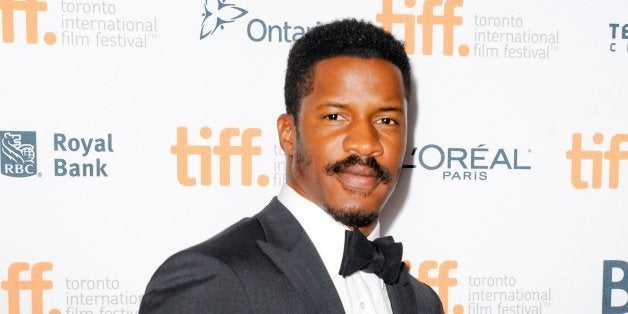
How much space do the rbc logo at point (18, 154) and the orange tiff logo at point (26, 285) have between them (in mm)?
312

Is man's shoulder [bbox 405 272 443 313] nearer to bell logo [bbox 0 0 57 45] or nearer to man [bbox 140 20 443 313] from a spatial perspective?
man [bbox 140 20 443 313]

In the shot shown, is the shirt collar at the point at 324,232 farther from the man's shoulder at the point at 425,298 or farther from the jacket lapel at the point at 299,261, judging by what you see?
the man's shoulder at the point at 425,298

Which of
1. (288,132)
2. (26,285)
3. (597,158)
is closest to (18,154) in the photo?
(26,285)

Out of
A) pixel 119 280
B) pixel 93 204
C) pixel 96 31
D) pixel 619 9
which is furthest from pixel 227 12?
pixel 619 9

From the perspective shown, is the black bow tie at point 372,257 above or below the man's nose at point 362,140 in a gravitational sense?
below

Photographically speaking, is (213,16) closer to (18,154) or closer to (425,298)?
(18,154)

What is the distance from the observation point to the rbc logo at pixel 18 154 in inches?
80.0

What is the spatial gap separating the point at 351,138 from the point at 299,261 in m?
0.30

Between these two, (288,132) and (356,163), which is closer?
(356,163)

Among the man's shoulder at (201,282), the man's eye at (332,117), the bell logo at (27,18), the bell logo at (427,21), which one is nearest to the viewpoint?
the man's shoulder at (201,282)

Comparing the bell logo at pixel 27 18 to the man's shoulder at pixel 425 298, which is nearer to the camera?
the man's shoulder at pixel 425 298

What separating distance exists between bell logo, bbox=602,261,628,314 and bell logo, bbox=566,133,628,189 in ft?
1.01

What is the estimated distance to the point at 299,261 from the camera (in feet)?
4.45

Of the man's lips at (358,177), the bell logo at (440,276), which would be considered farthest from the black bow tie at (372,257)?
the bell logo at (440,276)
